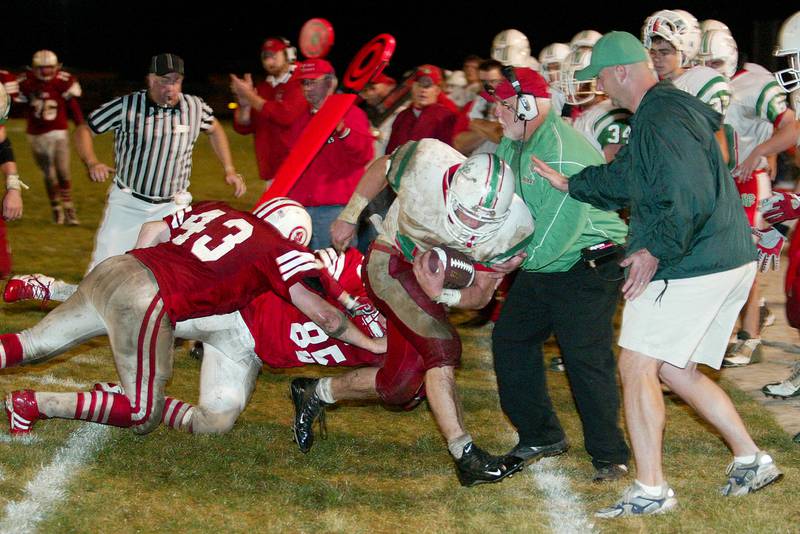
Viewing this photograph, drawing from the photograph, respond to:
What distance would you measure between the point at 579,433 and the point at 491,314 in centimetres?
218

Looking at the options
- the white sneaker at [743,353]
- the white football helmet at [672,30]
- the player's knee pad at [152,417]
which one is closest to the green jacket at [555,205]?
the white football helmet at [672,30]

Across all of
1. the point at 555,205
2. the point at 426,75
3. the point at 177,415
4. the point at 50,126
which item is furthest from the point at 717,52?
the point at 50,126

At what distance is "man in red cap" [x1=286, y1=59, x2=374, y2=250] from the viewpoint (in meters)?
6.63

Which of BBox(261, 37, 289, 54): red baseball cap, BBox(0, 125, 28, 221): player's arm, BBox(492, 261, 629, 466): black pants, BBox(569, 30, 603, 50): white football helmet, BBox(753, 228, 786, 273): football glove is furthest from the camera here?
BBox(261, 37, 289, 54): red baseball cap

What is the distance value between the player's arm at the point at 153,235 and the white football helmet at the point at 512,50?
12.6ft

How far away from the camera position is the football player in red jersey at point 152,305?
13.1 feet

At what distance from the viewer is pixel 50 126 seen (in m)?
10.6

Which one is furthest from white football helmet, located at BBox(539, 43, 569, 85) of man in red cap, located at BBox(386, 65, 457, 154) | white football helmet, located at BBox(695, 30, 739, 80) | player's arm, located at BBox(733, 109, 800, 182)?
player's arm, located at BBox(733, 109, 800, 182)

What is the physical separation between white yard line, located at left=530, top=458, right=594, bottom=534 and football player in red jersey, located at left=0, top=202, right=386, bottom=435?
3.38 feet

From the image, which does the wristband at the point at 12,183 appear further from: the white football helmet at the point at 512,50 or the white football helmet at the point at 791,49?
the white football helmet at the point at 791,49

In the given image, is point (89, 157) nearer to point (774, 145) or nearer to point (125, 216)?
point (125, 216)

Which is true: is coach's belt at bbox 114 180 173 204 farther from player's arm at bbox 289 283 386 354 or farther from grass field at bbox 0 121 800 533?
player's arm at bbox 289 283 386 354

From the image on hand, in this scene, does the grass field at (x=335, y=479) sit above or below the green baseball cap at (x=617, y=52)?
below

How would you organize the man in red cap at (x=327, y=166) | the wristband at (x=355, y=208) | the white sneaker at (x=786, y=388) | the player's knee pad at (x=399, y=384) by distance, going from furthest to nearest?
the man in red cap at (x=327, y=166) < the white sneaker at (x=786, y=388) < the wristband at (x=355, y=208) < the player's knee pad at (x=399, y=384)
